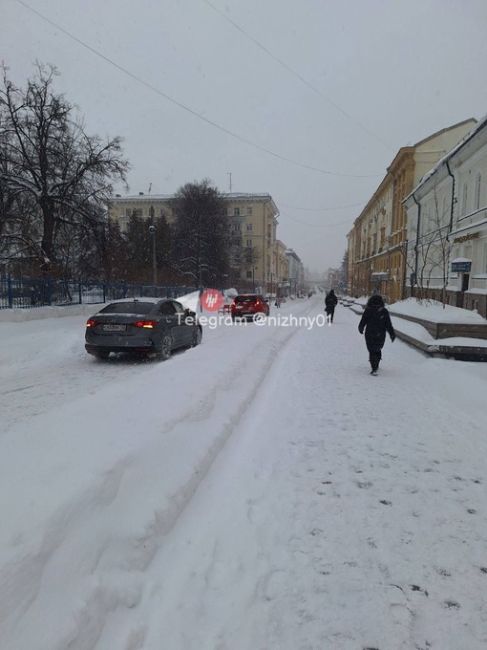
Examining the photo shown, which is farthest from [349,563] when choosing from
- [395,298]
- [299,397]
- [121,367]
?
[395,298]

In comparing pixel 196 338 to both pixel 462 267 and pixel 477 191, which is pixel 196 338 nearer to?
pixel 462 267

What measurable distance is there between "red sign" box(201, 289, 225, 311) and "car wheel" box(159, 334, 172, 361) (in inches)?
960

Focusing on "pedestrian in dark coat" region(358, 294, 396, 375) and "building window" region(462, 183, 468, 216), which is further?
"building window" region(462, 183, 468, 216)

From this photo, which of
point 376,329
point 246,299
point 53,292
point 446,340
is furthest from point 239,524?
point 246,299

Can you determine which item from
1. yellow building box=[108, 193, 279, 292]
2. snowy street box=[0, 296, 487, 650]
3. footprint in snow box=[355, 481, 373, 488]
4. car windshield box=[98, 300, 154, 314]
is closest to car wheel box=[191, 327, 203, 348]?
car windshield box=[98, 300, 154, 314]

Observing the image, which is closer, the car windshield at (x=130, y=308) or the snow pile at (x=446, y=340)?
the car windshield at (x=130, y=308)

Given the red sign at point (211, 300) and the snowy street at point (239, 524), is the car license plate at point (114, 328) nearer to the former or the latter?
the snowy street at point (239, 524)

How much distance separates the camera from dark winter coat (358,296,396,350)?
8281 mm

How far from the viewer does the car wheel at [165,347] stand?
943 cm

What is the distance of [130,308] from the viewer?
948 centimetres

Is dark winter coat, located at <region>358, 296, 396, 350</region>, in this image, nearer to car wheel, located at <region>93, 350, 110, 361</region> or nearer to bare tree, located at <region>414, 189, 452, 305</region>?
car wheel, located at <region>93, 350, 110, 361</region>

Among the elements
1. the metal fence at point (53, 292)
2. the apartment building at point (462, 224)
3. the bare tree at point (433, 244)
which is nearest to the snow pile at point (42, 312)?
the metal fence at point (53, 292)

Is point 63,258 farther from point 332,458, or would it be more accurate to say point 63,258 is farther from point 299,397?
point 332,458

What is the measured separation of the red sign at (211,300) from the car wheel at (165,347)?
24381 millimetres
